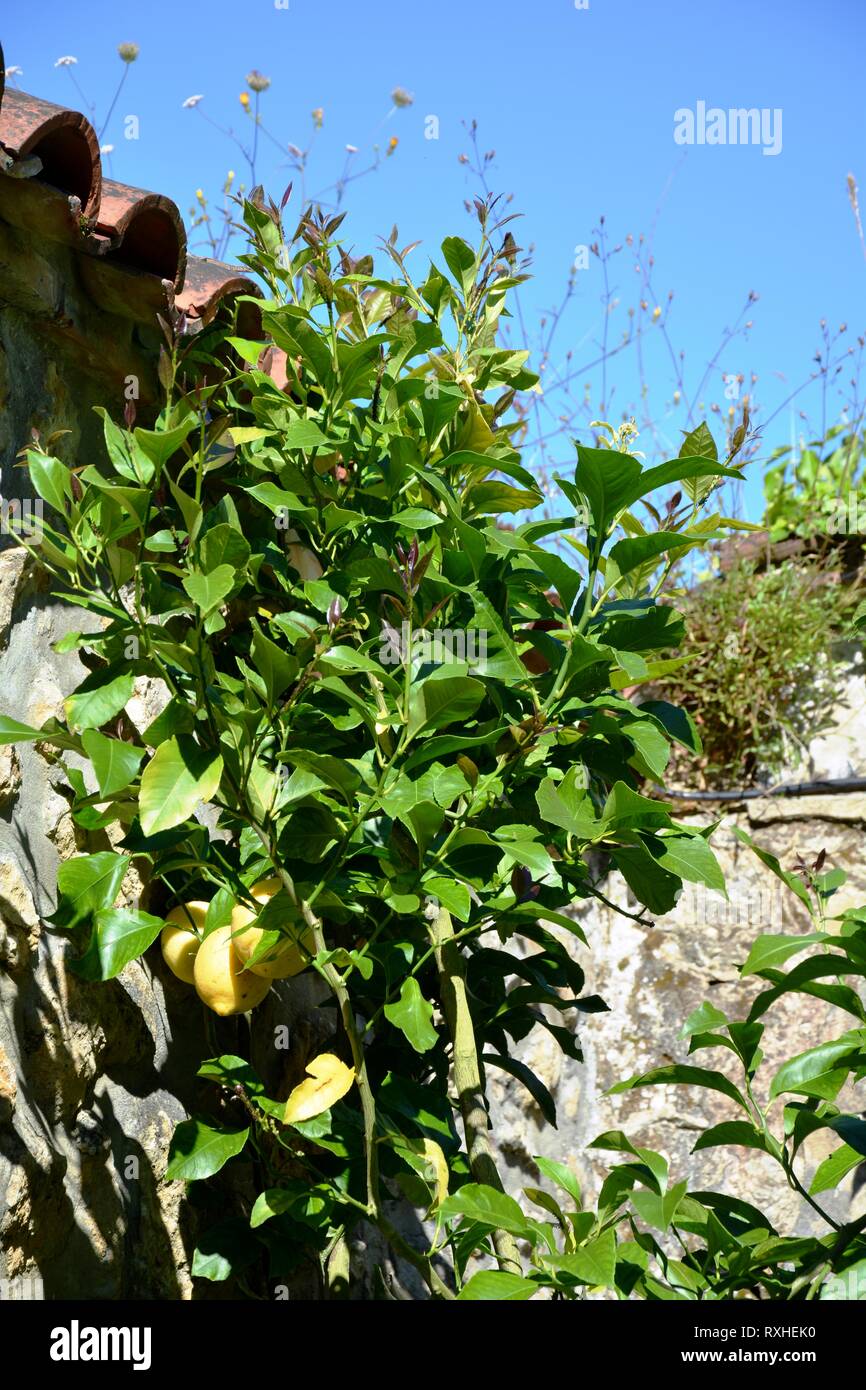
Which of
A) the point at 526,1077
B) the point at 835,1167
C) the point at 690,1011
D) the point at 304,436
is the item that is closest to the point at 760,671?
the point at 690,1011

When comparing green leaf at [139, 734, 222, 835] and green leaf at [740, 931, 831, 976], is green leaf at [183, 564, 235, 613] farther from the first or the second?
green leaf at [740, 931, 831, 976]

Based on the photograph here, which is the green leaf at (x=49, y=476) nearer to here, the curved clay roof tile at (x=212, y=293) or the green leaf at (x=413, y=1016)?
the curved clay roof tile at (x=212, y=293)

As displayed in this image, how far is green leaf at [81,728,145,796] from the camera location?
122 cm

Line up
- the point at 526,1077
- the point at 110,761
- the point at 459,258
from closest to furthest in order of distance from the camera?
the point at 110,761, the point at 459,258, the point at 526,1077

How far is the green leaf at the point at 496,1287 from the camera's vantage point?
1290mm

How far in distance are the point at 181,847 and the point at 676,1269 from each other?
0.85 metres

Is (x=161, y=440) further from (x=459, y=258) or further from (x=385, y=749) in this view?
(x=459, y=258)

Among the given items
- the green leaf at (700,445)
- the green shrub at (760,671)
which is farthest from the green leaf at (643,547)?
the green shrub at (760,671)

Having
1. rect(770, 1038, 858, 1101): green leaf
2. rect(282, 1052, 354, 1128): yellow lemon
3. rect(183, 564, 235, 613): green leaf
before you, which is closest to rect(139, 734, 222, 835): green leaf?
rect(183, 564, 235, 613): green leaf

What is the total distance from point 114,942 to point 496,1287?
23.0 inches

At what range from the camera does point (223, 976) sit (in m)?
1.48

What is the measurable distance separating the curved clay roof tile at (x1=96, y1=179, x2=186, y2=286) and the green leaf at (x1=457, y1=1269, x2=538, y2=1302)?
4.42 ft
